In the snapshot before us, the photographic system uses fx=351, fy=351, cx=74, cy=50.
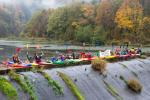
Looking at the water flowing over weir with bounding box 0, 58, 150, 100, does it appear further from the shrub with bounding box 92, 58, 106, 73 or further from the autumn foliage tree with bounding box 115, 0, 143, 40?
the autumn foliage tree with bounding box 115, 0, 143, 40

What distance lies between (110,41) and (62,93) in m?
81.6

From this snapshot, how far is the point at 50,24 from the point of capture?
146m

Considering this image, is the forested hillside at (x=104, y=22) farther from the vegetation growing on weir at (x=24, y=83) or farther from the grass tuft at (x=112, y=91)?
the vegetation growing on weir at (x=24, y=83)

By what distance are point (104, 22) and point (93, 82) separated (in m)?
83.7

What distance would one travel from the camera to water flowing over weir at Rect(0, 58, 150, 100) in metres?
31.6

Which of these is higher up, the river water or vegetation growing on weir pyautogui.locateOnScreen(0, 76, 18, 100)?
vegetation growing on weir pyautogui.locateOnScreen(0, 76, 18, 100)

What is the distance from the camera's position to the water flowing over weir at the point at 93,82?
31.6 meters

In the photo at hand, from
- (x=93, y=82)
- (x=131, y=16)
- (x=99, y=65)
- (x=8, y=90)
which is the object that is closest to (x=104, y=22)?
(x=131, y=16)

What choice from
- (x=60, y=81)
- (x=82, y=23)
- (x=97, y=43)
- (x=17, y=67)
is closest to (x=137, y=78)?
(x=60, y=81)

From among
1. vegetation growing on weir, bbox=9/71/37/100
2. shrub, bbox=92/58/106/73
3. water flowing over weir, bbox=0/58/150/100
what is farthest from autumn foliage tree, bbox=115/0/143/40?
vegetation growing on weir, bbox=9/71/37/100

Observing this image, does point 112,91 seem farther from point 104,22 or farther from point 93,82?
point 104,22

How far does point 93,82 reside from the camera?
121 ft

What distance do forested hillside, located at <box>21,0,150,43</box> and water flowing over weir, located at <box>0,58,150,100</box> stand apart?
64.4m

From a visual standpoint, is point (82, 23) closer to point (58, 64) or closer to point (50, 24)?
point (50, 24)
